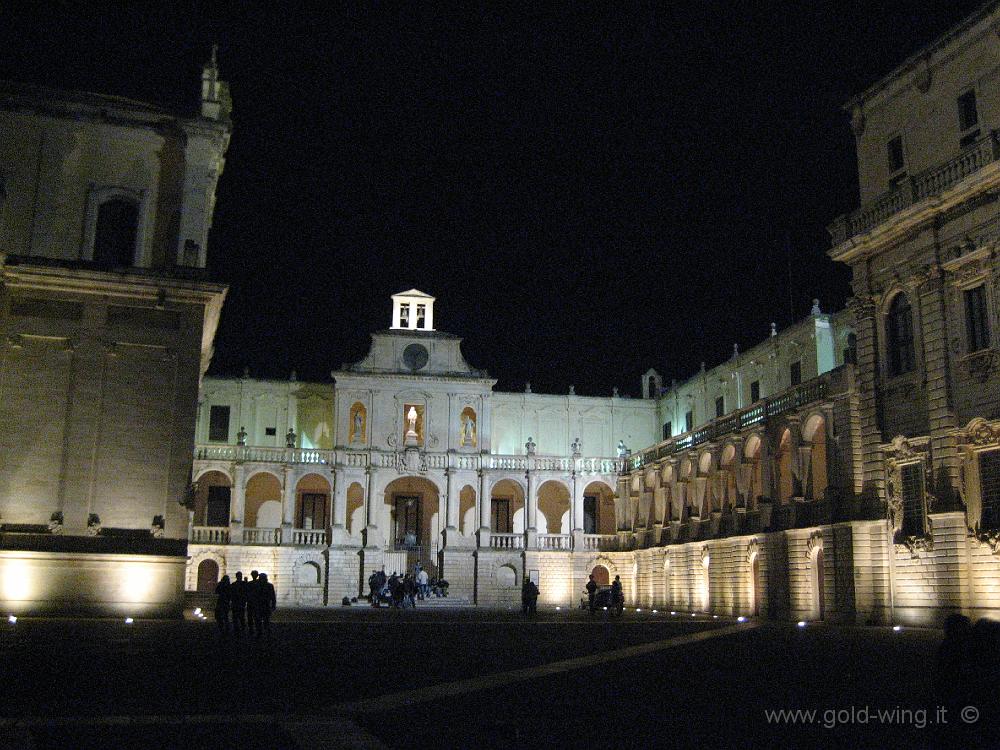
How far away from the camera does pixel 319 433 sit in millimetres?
60156

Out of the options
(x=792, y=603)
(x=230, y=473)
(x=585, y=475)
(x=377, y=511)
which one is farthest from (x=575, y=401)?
(x=792, y=603)

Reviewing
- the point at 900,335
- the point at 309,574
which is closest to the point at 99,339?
the point at 900,335

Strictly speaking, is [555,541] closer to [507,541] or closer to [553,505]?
[507,541]

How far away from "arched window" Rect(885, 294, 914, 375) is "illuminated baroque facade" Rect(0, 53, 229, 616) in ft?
68.8

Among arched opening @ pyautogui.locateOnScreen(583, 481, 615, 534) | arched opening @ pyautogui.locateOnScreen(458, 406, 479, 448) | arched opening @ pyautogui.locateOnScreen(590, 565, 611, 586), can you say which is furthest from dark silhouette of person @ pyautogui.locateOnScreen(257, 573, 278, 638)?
arched opening @ pyautogui.locateOnScreen(583, 481, 615, 534)

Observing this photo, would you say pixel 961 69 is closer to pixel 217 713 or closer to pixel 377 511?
pixel 217 713

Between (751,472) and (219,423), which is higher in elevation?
(219,423)

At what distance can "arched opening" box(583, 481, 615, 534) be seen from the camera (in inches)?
2402

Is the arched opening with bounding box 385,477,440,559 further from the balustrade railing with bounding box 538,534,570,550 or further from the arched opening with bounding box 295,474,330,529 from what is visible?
the balustrade railing with bounding box 538,534,570,550

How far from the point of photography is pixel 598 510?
61625mm

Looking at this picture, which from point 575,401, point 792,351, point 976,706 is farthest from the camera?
point 575,401

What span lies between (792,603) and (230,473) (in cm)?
3207

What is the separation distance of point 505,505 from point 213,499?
17954 mm

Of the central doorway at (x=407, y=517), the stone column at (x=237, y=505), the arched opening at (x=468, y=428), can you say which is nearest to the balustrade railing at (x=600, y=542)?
the arched opening at (x=468, y=428)
